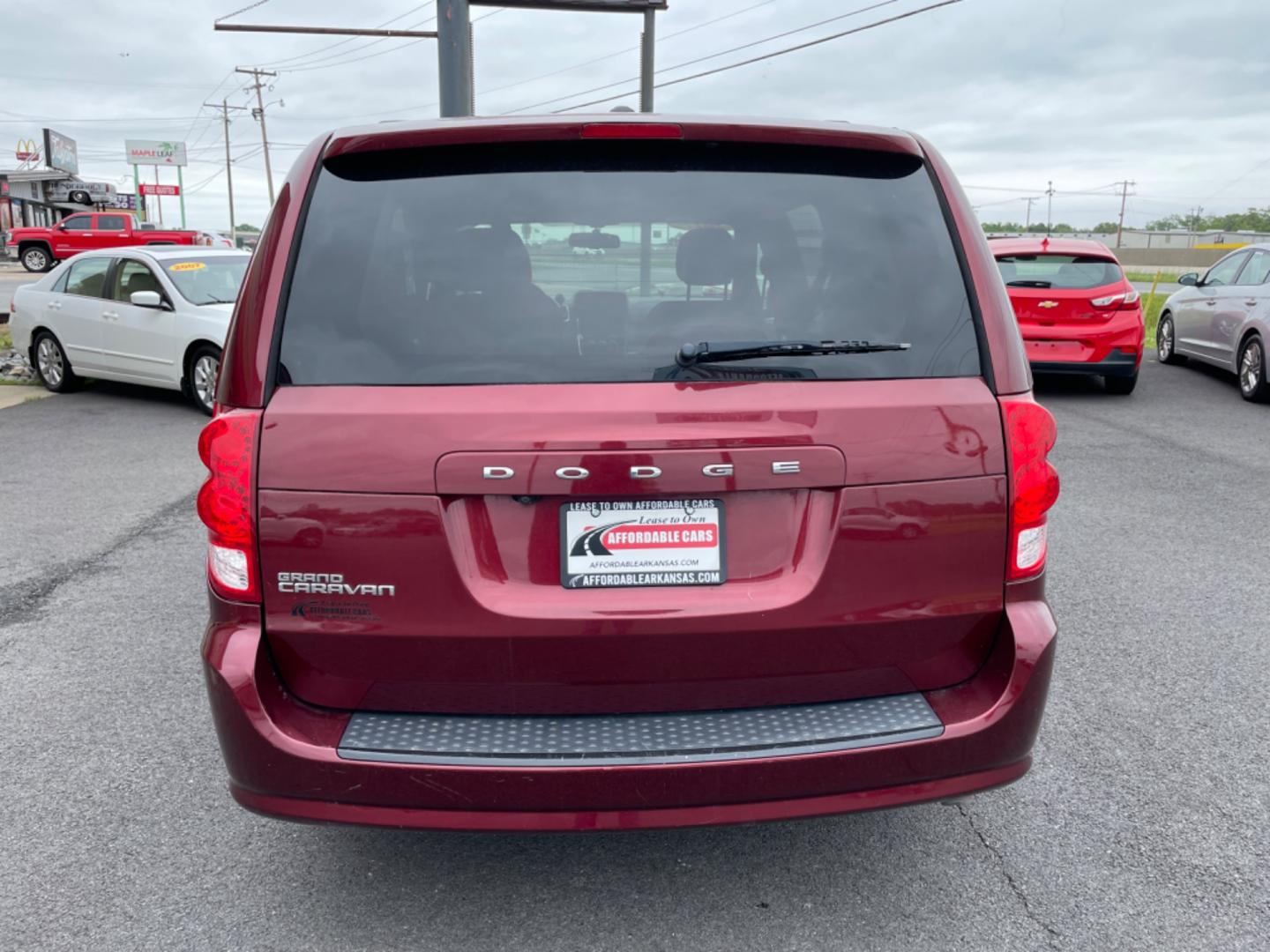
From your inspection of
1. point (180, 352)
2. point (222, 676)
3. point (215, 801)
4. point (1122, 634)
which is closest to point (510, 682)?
point (222, 676)

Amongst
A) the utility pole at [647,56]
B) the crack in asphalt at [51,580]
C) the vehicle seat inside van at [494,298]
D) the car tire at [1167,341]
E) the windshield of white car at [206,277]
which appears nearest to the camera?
the vehicle seat inside van at [494,298]

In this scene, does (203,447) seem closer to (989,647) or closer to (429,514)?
(429,514)

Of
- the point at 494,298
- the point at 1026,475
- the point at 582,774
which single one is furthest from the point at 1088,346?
the point at 582,774

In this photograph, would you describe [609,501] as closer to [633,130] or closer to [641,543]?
[641,543]

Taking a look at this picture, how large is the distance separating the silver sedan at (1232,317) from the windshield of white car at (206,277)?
10.4 meters

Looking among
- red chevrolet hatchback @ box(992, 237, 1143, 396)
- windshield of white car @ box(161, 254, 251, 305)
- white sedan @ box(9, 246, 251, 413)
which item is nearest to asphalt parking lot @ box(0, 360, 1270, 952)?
white sedan @ box(9, 246, 251, 413)

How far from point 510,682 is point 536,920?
74 cm

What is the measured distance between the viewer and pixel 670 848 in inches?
115

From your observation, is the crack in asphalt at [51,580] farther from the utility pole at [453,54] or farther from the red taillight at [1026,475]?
the utility pole at [453,54]

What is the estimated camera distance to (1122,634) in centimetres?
455

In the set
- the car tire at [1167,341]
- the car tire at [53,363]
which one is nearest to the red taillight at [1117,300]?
the car tire at [1167,341]

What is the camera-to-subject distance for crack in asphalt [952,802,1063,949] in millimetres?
2531

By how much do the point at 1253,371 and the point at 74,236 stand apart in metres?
37.2

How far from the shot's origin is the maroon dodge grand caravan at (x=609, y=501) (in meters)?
2.21
